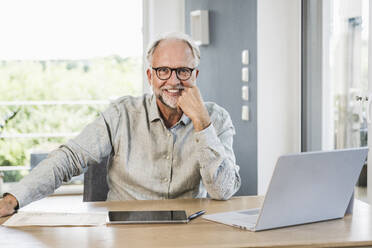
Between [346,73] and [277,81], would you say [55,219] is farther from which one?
[277,81]

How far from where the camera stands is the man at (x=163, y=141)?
6.96 ft

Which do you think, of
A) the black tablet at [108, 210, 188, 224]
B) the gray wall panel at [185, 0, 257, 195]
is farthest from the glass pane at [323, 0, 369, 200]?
the black tablet at [108, 210, 188, 224]

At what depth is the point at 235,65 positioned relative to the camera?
4297 mm

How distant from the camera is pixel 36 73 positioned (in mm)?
6047

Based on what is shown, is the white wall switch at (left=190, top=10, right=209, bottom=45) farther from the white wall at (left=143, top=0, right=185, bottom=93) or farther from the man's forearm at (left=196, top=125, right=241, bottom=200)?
the man's forearm at (left=196, top=125, right=241, bottom=200)

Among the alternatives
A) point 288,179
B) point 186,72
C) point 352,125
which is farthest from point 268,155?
point 288,179

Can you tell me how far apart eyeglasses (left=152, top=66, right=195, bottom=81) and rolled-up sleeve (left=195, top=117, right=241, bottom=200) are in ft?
0.83

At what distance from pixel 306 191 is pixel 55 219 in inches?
27.6

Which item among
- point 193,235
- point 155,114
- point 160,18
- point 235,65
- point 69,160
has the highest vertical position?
point 160,18

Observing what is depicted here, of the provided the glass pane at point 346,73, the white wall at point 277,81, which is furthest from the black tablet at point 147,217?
the white wall at point 277,81

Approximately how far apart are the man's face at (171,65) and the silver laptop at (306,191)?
24.5 inches

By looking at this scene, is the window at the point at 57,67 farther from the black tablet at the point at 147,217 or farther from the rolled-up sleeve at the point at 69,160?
the black tablet at the point at 147,217

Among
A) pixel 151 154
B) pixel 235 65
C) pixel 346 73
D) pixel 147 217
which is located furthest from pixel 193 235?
pixel 235 65

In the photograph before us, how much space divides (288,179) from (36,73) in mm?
4864
